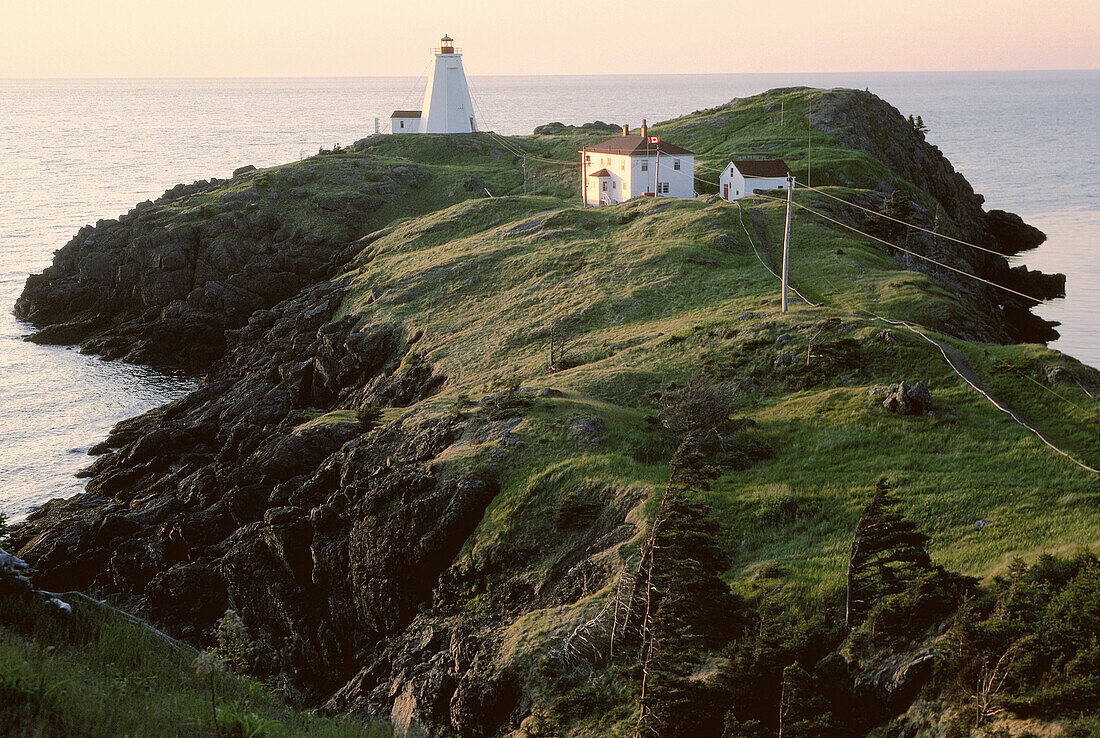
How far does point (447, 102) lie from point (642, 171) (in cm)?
5606

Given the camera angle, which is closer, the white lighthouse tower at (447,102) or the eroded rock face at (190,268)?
the eroded rock face at (190,268)

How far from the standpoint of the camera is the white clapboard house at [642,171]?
82812 millimetres

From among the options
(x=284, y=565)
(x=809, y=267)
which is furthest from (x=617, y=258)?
(x=284, y=565)

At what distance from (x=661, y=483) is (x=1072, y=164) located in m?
188

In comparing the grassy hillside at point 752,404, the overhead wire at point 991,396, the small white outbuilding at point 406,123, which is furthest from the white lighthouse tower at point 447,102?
the overhead wire at point 991,396

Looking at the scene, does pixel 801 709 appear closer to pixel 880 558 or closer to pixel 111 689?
pixel 880 558

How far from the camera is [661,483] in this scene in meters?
27.4

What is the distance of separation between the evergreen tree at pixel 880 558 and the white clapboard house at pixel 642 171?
6398 cm

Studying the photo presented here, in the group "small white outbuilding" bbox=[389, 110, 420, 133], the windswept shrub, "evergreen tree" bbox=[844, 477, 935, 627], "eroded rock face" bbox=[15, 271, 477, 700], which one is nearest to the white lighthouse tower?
"small white outbuilding" bbox=[389, 110, 420, 133]

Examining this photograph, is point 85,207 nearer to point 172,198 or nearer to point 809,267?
point 172,198

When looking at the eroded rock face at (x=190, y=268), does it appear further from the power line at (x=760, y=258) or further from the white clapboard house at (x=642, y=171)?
the power line at (x=760, y=258)

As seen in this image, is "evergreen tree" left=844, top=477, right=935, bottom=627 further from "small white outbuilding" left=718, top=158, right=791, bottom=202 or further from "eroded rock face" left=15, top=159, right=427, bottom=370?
"eroded rock face" left=15, top=159, right=427, bottom=370

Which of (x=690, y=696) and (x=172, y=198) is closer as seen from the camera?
(x=690, y=696)

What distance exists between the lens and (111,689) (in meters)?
10.5
